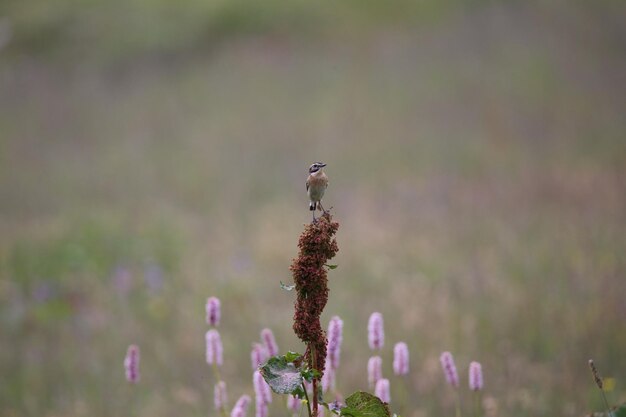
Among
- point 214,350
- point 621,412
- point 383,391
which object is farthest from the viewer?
point 214,350

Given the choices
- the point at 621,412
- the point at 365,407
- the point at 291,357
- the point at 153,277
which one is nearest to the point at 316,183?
the point at 291,357

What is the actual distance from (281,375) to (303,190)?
422 inches

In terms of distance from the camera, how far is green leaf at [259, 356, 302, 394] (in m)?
3.25

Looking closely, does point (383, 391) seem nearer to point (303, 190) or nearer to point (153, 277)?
point (153, 277)

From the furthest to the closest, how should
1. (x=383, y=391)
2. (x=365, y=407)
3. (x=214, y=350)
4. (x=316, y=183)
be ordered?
1. (x=214, y=350)
2. (x=383, y=391)
3. (x=316, y=183)
4. (x=365, y=407)

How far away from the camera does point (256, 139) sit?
1675 centimetres

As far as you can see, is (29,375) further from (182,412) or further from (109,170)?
(109,170)

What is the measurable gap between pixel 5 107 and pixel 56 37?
4012mm

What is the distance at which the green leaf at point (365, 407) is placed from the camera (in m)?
3.37

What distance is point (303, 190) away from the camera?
552 inches

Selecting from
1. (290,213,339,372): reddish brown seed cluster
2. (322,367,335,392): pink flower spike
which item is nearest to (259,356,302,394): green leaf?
(290,213,339,372): reddish brown seed cluster

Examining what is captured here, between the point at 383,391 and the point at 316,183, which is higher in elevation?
the point at 316,183

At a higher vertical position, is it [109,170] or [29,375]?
[109,170]

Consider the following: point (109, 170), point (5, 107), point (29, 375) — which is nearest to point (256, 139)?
point (109, 170)
